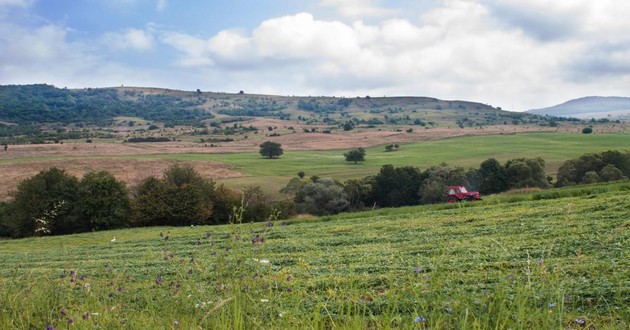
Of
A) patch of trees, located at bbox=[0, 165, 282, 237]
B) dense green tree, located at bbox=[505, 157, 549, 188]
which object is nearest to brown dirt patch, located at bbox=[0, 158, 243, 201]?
patch of trees, located at bbox=[0, 165, 282, 237]

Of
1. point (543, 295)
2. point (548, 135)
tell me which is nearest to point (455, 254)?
point (543, 295)

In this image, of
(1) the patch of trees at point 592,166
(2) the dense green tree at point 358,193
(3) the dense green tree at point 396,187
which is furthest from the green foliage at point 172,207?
(1) the patch of trees at point 592,166

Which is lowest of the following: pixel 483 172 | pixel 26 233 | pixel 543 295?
pixel 26 233

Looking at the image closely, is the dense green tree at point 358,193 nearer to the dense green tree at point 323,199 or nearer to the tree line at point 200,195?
the tree line at point 200,195

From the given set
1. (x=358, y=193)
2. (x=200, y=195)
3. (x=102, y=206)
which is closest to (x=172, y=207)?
(x=200, y=195)

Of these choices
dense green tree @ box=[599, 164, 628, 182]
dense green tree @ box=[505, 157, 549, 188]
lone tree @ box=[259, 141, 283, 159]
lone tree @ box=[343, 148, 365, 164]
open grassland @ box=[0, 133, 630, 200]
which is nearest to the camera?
dense green tree @ box=[599, 164, 628, 182]

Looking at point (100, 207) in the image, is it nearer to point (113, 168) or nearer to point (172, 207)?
point (172, 207)

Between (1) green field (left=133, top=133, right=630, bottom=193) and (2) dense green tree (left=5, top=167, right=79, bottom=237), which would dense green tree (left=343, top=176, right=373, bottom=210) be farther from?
(2) dense green tree (left=5, top=167, right=79, bottom=237)

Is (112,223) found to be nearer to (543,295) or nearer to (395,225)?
(395,225)

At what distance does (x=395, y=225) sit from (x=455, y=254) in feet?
32.9

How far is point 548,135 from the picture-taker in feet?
425

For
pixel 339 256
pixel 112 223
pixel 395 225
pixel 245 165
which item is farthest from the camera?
pixel 245 165

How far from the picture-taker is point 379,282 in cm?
874

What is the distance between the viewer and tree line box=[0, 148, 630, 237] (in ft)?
161
